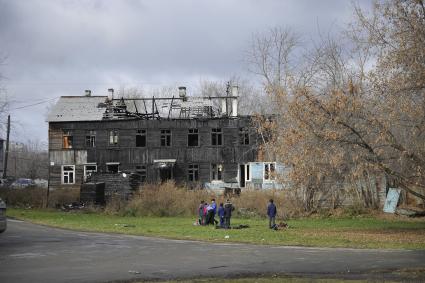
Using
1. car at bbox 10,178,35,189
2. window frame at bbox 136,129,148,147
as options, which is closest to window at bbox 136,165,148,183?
window frame at bbox 136,129,148,147

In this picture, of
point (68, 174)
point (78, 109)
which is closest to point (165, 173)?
point (68, 174)

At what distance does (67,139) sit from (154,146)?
9.57 m

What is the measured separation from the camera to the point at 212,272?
51.2 ft

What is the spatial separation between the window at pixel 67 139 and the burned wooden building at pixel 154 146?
0.03 feet

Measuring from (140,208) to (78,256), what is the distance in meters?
27.5

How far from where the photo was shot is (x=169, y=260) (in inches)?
712

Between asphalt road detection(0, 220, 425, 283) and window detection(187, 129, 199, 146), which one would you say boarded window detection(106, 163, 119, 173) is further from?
asphalt road detection(0, 220, 425, 283)

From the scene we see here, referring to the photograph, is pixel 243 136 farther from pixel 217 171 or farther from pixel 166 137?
pixel 166 137

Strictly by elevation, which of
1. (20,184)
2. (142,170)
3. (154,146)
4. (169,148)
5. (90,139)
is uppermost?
(90,139)

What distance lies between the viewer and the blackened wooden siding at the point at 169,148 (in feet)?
194

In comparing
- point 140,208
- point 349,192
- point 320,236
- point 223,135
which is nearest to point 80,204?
point 140,208

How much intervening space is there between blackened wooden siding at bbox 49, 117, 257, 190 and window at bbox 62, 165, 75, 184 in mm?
454

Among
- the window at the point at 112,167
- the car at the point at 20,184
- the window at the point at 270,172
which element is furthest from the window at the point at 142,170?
the window at the point at 270,172

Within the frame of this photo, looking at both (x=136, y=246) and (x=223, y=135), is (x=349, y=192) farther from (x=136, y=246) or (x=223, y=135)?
(x=136, y=246)
